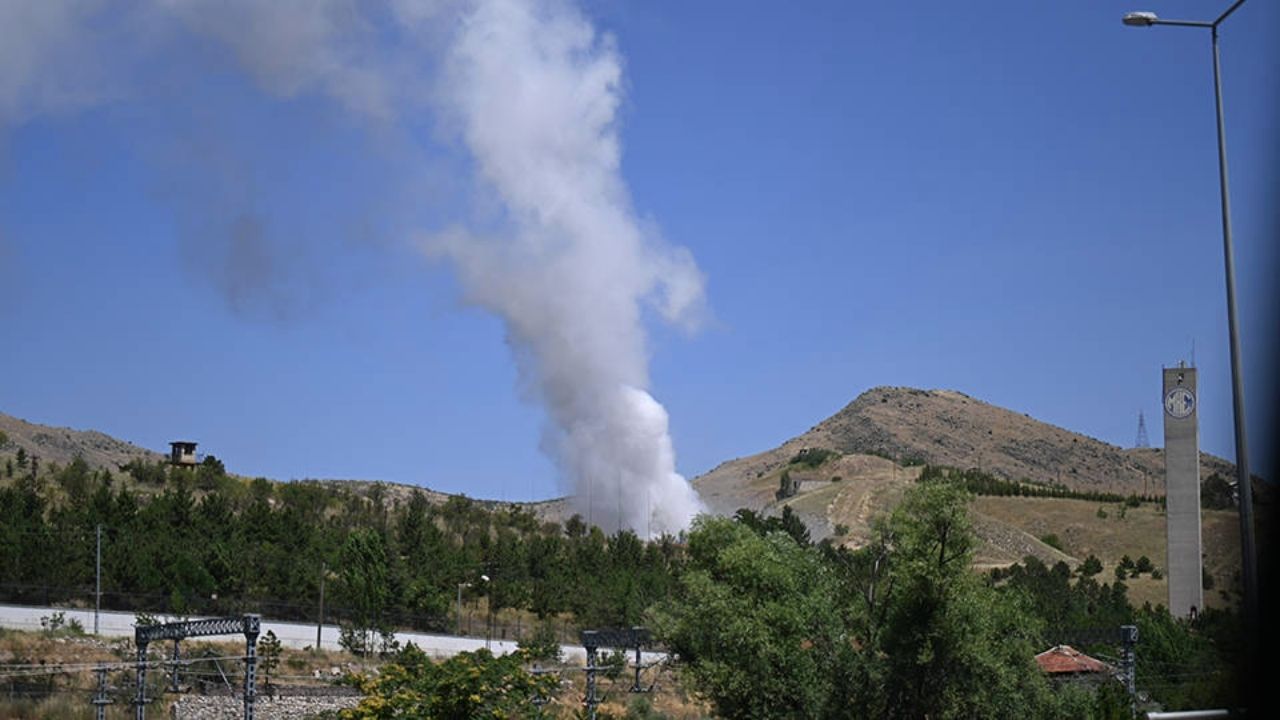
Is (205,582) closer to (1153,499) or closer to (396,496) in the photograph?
(396,496)

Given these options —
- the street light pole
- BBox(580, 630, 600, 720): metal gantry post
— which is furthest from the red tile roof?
the street light pole

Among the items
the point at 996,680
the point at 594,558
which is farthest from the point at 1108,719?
the point at 594,558

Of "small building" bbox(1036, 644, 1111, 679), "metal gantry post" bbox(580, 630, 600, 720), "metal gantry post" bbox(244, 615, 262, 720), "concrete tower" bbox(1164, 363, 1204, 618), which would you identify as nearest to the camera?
"metal gantry post" bbox(244, 615, 262, 720)

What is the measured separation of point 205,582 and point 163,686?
1422 cm

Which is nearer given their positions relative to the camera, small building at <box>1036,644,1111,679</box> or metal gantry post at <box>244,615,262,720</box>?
metal gantry post at <box>244,615,262,720</box>

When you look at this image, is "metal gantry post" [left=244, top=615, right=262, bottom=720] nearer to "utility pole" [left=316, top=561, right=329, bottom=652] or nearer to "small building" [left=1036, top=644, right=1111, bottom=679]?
"utility pole" [left=316, top=561, right=329, bottom=652]

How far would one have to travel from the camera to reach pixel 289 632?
66.0 metres

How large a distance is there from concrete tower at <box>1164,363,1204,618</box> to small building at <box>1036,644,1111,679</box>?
31.2 meters

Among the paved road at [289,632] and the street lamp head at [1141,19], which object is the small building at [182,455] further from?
the street lamp head at [1141,19]

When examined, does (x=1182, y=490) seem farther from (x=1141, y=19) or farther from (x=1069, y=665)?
(x=1141, y=19)

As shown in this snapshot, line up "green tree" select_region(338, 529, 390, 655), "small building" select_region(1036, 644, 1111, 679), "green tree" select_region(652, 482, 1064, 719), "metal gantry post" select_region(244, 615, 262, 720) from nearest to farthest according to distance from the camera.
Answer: "metal gantry post" select_region(244, 615, 262, 720)
"green tree" select_region(652, 482, 1064, 719)
"small building" select_region(1036, 644, 1111, 679)
"green tree" select_region(338, 529, 390, 655)

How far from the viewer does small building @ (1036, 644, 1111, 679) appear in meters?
56.6

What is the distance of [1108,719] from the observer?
38.7 metres

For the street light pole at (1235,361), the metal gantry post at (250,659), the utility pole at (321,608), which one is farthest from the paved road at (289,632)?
the street light pole at (1235,361)
